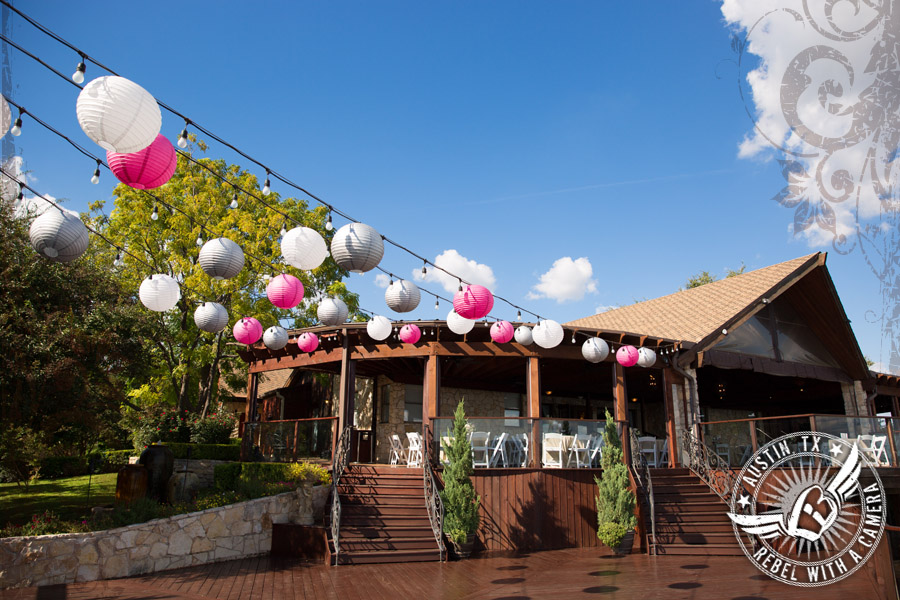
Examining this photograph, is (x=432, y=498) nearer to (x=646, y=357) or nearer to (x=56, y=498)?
(x=646, y=357)

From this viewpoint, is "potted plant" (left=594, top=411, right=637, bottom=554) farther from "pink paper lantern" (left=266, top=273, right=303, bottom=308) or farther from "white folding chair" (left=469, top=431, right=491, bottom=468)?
"pink paper lantern" (left=266, top=273, right=303, bottom=308)

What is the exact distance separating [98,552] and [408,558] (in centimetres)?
433

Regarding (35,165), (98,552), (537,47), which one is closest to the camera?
(98,552)

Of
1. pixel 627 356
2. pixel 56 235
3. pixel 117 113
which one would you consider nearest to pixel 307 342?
pixel 56 235

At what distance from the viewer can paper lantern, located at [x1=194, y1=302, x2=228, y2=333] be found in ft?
26.5

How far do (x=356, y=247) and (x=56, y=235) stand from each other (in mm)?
2969

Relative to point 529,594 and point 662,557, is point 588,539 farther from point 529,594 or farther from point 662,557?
point 529,594

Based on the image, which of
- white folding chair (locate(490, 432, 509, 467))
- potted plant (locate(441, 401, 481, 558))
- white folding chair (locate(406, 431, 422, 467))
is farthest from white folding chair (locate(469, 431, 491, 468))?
white folding chair (locate(406, 431, 422, 467))

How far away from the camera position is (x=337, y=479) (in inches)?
409

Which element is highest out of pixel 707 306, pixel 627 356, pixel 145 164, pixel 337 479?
pixel 707 306

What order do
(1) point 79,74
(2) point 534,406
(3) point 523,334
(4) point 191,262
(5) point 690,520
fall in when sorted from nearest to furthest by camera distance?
(1) point 79,74
(5) point 690,520
(3) point 523,334
(2) point 534,406
(4) point 191,262

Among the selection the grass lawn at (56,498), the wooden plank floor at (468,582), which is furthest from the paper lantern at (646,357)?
the grass lawn at (56,498)

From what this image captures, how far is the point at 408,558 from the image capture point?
8969 millimetres

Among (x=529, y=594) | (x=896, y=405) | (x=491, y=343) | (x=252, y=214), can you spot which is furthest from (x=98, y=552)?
(x=896, y=405)
